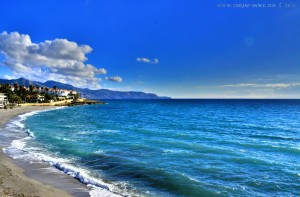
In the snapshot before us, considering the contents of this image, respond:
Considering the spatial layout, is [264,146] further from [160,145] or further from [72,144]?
[72,144]

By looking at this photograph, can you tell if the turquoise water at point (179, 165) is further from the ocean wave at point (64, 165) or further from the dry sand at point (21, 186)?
the dry sand at point (21, 186)

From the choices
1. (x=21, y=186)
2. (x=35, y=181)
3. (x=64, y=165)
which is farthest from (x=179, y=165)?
(x=21, y=186)

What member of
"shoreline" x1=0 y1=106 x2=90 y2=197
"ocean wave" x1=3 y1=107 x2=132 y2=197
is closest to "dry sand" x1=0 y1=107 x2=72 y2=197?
"shoreline" x1=0 y1=106 x2=90 y2=197

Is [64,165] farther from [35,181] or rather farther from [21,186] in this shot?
[21,186]

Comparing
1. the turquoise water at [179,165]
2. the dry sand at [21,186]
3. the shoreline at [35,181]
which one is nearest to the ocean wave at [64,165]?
the turquoise water at [179,165]

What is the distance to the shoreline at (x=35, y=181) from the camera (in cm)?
1524

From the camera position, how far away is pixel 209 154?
1033 inches

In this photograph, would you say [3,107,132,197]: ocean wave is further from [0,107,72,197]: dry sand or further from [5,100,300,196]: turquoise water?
[0,107,72,197]: dry sand

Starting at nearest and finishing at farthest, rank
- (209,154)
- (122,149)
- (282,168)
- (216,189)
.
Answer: (216,189) → (282,168) → (209,154) → (122,149)

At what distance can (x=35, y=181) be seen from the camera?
17453 mm

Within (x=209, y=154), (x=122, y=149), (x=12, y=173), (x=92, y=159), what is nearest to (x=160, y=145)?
(x=122, y=149)

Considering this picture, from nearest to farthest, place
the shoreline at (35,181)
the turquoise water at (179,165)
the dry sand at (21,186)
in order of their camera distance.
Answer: the dry sand at (21,186) → the shoreline at (35,181) → the turquoise water at (179,165)

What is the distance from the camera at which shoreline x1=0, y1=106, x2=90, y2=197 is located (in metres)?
15.2

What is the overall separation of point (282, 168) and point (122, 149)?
15.6 m
